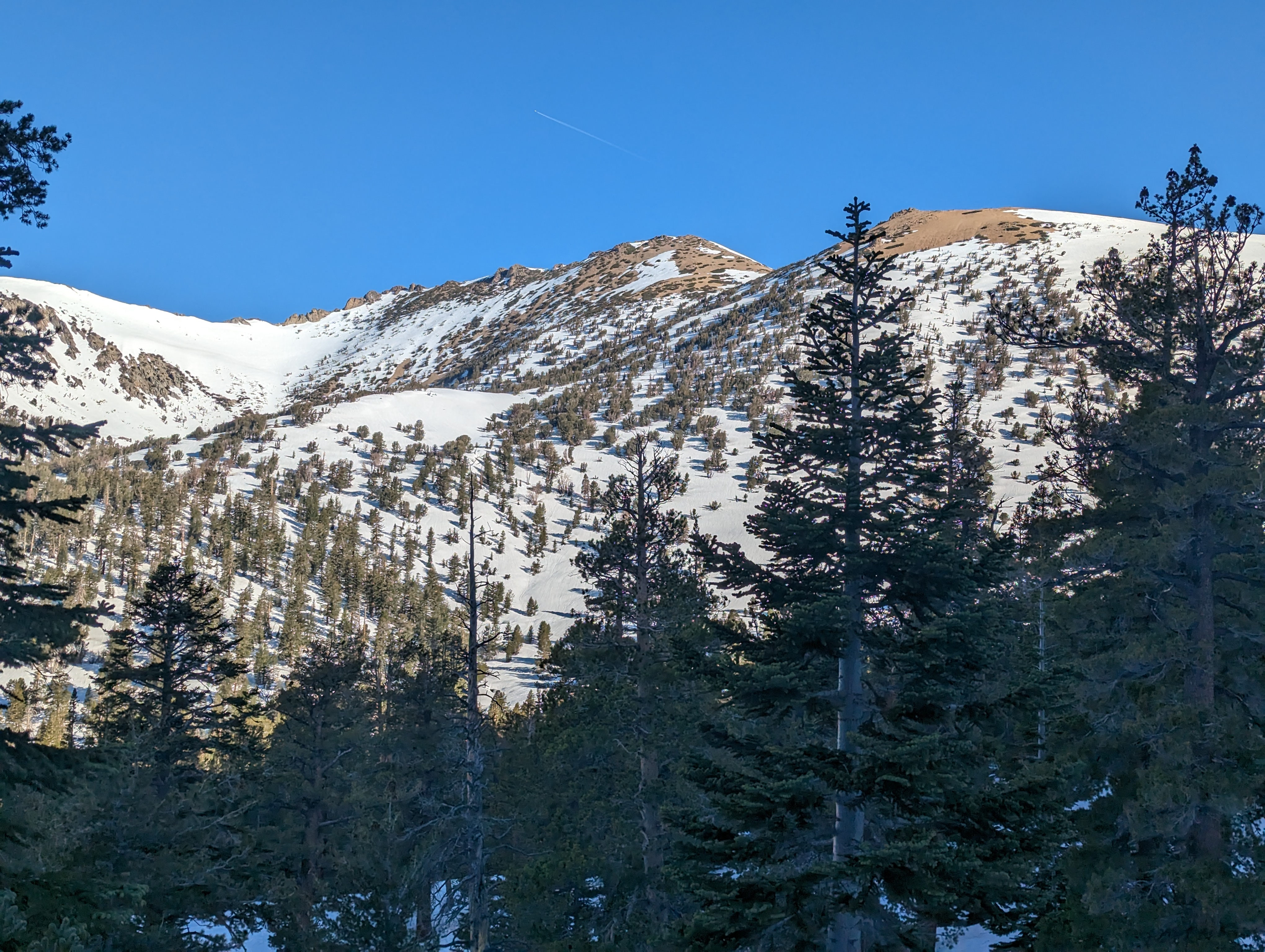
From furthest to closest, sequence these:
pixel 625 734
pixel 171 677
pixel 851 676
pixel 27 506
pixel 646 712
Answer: pixel 171 677
pixel 625 734
pixel 646 712
pixel 851 676
pixel 27 506

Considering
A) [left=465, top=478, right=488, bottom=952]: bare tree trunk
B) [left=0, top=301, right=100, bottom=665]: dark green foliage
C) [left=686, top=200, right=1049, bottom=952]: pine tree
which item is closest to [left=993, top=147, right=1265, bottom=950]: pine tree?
[left=686, top=200, right=1049, bottom=952]: pine tree

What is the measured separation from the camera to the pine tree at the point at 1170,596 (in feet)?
35.5

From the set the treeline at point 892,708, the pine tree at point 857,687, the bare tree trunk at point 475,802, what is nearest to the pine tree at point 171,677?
the treeline at point 892,708

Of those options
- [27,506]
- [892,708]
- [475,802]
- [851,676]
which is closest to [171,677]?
[475,802]

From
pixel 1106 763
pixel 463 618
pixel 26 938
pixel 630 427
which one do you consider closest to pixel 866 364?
pixel 1106 763

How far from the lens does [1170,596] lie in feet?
39.9

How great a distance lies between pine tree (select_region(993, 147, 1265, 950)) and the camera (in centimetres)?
1081

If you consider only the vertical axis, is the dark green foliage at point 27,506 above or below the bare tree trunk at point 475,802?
above

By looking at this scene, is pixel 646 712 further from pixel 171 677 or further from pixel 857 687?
pixel 171 677

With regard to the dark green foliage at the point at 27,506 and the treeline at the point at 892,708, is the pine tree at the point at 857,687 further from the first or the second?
the dark green foliage at the point at 27,506

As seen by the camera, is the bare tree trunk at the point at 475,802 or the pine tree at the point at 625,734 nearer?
the bare tree trunk at the point at 475,802

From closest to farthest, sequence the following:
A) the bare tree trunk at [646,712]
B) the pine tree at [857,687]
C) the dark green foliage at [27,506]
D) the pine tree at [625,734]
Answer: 1. the pine tree at [857,687]
2. the dark green foliage at [27,506]
3. the bare tree trunk at [646,712]
4. the pine tree at [625,734]

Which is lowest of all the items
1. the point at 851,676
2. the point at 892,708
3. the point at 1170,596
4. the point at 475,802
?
the point at 475,802

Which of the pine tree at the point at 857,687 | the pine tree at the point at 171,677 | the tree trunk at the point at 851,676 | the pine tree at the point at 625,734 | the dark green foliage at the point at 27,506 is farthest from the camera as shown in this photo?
the pine tree at the point at 171,677
